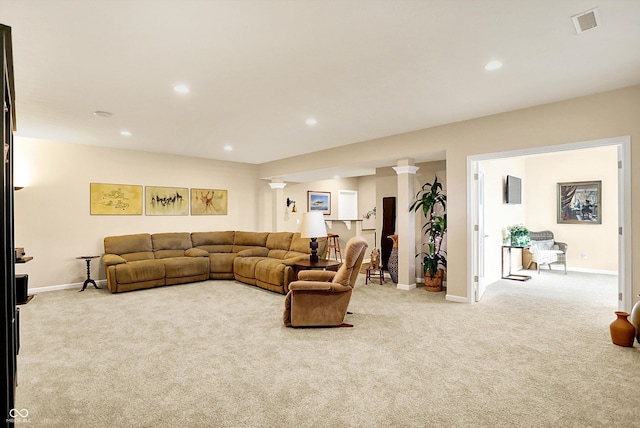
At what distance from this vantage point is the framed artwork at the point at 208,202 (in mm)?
7551

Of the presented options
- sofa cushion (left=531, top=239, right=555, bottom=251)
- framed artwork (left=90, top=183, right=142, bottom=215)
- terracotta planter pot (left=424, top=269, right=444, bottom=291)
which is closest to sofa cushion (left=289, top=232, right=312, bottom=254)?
terracotta planter pot (left=424, top=269, right=444, bottom=291)

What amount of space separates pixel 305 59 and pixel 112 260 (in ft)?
15.6

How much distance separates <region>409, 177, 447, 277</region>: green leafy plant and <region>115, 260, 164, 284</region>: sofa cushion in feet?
14.6

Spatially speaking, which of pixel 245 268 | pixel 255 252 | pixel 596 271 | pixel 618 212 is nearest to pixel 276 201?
pixel 255 252

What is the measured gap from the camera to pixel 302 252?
6.23m

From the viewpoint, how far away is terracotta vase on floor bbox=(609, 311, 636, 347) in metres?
3.15

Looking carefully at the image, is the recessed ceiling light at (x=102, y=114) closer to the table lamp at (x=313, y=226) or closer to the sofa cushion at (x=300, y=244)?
the table lamp at (x=313, y=226)

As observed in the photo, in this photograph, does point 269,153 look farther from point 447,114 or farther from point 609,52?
point 609,52

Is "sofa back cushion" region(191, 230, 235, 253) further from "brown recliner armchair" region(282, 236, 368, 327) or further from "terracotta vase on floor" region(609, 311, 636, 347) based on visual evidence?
"terracotta vase on floor" region(609, 311, 636, 347)

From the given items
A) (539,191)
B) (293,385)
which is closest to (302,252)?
(293,385)

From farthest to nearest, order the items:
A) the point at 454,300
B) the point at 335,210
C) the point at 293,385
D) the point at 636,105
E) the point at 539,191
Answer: the point at 335,210 → the point at 539,191 → the point at 454,300 → the point at 636,105 → the point at 293,385

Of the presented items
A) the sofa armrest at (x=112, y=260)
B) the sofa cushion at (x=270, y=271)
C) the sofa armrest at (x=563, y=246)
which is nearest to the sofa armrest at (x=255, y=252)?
the sofa cushion at (x=270, y=271)

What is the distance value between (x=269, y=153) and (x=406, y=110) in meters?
3.53

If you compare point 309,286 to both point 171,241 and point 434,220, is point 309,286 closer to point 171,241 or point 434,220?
point 434,220
